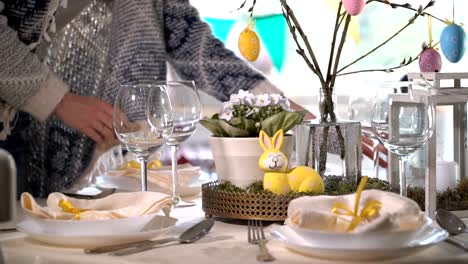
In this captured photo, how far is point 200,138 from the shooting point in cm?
397

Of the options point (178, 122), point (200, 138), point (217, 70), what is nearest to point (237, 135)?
point (178, 122)

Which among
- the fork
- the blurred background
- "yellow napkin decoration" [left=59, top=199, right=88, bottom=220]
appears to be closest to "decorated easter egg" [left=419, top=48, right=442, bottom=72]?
the fork

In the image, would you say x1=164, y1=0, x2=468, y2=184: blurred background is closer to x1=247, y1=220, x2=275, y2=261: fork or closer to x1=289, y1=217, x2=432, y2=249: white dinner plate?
x1=247, y1=220, x2=275, y2=261: fork

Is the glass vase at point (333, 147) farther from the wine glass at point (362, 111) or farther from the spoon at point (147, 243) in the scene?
the spoon at point (147, 243)

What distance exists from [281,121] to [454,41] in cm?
32

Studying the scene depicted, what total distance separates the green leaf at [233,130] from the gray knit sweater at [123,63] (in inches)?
23.7

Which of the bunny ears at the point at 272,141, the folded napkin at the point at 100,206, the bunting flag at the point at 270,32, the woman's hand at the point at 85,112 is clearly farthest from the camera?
the bunting flag at the point at 270,32

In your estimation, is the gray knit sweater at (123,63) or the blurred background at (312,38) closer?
the gray knit sweater at (123,63)

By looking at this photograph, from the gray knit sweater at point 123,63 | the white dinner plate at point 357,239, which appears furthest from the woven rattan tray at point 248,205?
the gray knit sweater at point 123,63

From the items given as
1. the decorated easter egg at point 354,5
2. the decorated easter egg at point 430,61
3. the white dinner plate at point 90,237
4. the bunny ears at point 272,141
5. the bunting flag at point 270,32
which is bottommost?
the white dinner plate at point 90,237

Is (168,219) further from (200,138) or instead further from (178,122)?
(200,138)

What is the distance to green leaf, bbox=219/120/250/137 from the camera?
51.8 inches

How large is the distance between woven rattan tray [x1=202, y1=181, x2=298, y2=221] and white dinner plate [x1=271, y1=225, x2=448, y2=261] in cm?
21

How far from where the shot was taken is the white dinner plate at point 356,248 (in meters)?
0.88
